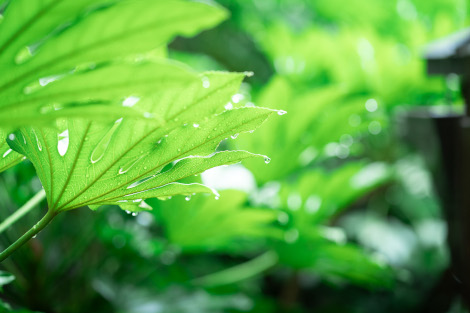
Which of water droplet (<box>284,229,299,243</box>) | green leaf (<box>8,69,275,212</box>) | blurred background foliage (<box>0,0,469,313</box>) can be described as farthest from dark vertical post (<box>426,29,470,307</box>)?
green leaf (<box>8,69,275,212</box>)

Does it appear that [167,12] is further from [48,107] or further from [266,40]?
[266,40]

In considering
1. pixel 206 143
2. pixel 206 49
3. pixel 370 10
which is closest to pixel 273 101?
pixel 206 143

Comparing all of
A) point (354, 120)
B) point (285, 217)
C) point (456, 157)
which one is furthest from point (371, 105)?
point (285, 217)

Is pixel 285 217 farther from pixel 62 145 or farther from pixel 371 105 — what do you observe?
pixel 62 145

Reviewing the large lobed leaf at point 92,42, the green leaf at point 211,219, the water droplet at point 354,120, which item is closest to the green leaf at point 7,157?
the large lobed leaf at point 92,42

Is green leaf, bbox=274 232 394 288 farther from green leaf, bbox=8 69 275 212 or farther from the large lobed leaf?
the large lobed leaf

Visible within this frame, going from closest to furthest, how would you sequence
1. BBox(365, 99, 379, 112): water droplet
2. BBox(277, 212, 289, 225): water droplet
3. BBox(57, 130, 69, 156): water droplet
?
BBox(57, 130, 69, 156): water droplet < BBox(277, 212, 289, 225): water droplet < BBox(365, 99, 379, 112): water droplet
